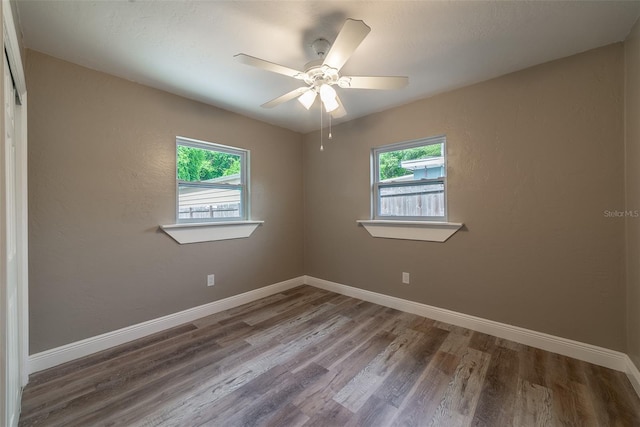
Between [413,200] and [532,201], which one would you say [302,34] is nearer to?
[413,200]

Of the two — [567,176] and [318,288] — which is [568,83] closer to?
[567,176]

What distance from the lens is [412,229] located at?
2838mm

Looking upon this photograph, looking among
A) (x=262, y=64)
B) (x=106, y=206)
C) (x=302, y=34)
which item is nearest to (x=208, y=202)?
(x=106, y=206)

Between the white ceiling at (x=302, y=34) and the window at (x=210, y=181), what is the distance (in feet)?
2.38

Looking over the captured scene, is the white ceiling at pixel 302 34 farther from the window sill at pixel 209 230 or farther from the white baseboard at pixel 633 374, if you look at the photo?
the white baseboard at pixel 633 374

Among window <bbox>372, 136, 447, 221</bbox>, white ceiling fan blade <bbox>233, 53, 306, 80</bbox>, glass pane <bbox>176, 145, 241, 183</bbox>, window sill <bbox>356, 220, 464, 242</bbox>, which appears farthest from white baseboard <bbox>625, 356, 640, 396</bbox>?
glass pane <bbox>176, 145, 241, 183</bbox>

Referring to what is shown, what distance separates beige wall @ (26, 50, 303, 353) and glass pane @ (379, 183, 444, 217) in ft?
6.41

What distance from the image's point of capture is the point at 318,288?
3.74m

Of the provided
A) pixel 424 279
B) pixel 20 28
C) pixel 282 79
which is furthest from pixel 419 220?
pixel 20 28

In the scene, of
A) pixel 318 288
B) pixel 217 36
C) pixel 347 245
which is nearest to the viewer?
pixel 217 36

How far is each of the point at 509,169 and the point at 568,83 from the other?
2.40 feet

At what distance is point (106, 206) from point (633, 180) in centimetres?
393

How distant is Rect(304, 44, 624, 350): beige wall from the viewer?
1.91 m

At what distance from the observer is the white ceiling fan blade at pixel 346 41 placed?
1282mm
